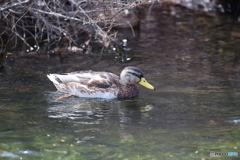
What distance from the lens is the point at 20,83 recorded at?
8891 millimetres

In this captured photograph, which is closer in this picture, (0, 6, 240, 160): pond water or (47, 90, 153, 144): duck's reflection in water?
(0, 6, 240, 160): pond water

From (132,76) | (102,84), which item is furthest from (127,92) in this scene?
(102,84)

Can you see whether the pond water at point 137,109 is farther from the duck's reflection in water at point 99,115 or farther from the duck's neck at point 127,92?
the duck's neck at point 127,92

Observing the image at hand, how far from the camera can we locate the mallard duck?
8.32m

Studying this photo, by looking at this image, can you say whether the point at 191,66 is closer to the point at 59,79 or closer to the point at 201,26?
the point at 59,79

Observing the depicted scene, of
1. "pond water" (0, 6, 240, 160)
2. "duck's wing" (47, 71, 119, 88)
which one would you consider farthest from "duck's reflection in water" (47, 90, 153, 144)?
"duck's wing" (47, 71, 119, 88)

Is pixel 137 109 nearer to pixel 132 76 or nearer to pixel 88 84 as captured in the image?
pixel 132 76

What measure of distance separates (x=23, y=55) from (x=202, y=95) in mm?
5284

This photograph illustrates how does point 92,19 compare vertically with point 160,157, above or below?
above

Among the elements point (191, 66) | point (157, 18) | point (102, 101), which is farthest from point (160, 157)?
point (157, 18)

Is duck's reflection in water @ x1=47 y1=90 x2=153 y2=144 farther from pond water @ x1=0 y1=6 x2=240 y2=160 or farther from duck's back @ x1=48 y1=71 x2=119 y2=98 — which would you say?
duck's back @ x1=48 y1=71 x2=119 y2=98

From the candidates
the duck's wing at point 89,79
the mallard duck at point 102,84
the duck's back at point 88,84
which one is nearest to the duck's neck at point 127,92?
the mallard duck at point 102,84

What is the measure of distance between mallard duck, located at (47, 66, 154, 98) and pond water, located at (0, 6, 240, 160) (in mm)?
171

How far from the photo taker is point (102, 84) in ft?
27.3
